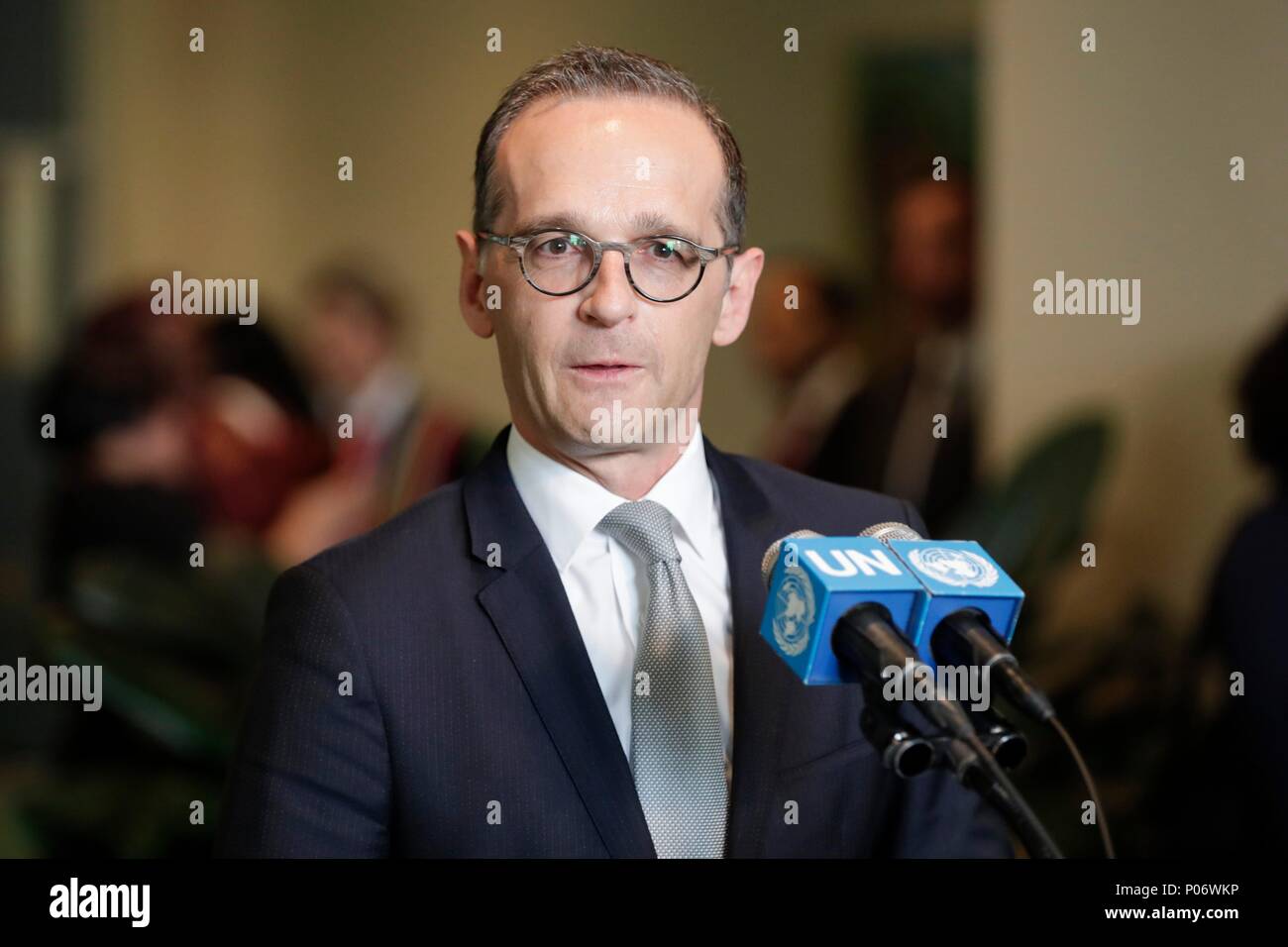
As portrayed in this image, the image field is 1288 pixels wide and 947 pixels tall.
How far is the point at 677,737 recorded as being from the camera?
1.19 m

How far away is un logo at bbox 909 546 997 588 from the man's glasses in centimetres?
36

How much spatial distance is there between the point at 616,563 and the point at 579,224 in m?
0.29

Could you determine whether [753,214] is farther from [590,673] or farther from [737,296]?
[590,673]

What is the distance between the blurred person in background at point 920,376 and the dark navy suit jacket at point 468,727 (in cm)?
180

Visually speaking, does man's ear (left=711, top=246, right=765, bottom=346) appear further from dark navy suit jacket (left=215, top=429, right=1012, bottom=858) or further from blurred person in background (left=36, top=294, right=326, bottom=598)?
blurred person in background (left=36, top=294, right=326, bottom=598)

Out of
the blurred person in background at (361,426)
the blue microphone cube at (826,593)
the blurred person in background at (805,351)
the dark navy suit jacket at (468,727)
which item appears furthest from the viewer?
the blurred person in background at (805,351)

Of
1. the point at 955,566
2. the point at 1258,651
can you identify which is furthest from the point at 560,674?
the point at 1258,651

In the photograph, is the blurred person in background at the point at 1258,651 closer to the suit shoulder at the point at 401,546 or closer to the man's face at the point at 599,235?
the man's face at the point at 599,235

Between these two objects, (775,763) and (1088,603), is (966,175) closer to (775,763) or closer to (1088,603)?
(1088,603)

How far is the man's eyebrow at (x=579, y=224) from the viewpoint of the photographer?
1.19 metres

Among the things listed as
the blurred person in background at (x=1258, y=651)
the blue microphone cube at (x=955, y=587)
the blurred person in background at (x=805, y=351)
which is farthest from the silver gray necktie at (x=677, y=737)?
the blurred person in background at (x=805, y=351)

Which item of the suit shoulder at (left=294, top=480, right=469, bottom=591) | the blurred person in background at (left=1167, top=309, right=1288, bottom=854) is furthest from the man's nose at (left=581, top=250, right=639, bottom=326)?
the blurred person in background at (left=1167, top=309, right=1288, bottom=854)

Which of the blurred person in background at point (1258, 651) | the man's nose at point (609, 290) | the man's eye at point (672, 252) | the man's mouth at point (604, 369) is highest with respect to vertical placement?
the man's eye at point (672, 252)
